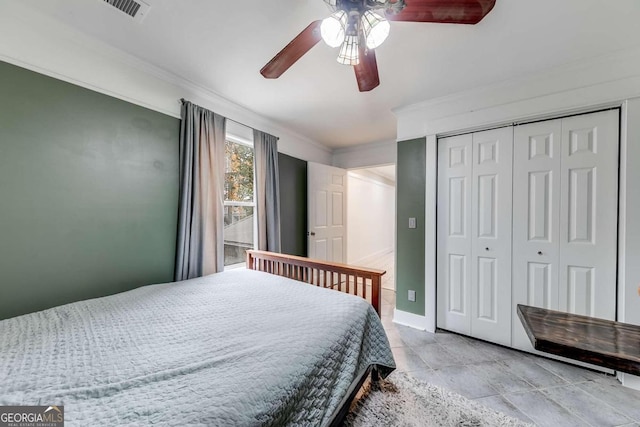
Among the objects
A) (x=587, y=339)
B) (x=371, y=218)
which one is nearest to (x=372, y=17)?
(x=587, y=339)

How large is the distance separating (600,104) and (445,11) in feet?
5.56

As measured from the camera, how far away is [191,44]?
5.31 feet

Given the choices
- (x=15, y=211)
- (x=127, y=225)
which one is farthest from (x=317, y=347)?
(x=15, y=211)

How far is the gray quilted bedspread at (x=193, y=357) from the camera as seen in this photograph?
725mm

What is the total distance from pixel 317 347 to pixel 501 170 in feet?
7.46

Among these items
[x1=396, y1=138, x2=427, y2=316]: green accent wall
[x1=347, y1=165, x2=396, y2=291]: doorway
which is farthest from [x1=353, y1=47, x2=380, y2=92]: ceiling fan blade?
[x1=347, y1=165, x2=396, y2=291]: doorway

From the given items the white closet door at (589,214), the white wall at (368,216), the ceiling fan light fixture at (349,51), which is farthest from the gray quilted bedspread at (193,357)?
the white wall at (368,216)

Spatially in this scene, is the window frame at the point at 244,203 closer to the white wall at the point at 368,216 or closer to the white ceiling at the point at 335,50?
the white ceiling at the point at 335,50

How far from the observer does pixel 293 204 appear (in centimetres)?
346

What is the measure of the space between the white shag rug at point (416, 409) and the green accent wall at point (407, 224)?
1.02m

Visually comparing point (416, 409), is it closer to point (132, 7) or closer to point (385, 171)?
point (132, 7)

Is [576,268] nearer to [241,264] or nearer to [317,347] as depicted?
[317,347]

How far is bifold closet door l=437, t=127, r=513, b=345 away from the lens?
215 centimetres

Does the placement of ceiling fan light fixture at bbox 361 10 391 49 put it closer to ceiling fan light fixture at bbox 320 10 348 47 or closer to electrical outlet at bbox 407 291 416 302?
ceiling fan light fixture at bbox 320 10 348 47
